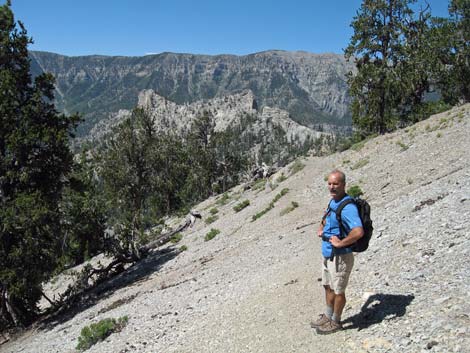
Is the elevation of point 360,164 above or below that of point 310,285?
above

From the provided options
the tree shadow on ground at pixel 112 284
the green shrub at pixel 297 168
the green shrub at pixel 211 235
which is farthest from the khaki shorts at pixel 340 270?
the green shrub at pixel 297 168

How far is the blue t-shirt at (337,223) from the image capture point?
6.45 meters

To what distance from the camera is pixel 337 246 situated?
21.4 feet

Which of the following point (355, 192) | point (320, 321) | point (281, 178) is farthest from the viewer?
point (281, 178)

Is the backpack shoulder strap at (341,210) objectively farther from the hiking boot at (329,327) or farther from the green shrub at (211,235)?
the green shrub at (211,235)

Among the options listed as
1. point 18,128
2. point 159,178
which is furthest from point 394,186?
point 159,178

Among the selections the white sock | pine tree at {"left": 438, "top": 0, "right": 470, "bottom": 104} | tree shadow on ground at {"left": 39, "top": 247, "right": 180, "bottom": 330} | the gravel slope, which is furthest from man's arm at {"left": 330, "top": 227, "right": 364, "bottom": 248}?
pine tree at {"left": 438, "top": 0, "right": 470, "bottom": 104}

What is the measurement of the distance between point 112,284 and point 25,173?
8023mm

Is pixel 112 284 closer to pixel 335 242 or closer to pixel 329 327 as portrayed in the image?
pixel 329 327

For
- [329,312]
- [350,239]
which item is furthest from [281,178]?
[350,239]

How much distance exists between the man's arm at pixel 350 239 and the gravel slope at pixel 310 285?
70.1 inches

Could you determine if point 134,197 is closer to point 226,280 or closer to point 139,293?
point 139,293

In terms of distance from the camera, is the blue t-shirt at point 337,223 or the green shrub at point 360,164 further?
the green shrub at point 360,164

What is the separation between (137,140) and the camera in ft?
105
